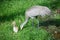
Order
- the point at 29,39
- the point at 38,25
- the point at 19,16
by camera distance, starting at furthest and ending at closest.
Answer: the point at 19,16 → the point at 38,25 → the point at 29,39

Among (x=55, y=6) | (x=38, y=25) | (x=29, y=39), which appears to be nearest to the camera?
(x=29, y=39)

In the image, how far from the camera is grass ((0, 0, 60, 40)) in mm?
7649

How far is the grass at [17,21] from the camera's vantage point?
765cm

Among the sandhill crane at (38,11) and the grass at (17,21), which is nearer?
the grass at (17,21)

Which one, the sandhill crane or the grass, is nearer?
the grass

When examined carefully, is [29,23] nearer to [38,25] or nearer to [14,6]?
[38,25]

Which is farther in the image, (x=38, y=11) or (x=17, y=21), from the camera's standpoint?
(x=17, y=21)

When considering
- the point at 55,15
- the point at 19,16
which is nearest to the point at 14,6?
the point at 19,16

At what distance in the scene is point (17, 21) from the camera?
900 cm

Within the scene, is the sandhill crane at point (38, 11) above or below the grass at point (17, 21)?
above

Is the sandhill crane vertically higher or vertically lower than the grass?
higher

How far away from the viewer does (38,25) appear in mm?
8336

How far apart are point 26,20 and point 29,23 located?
9.0 inches

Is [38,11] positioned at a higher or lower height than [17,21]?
higher
